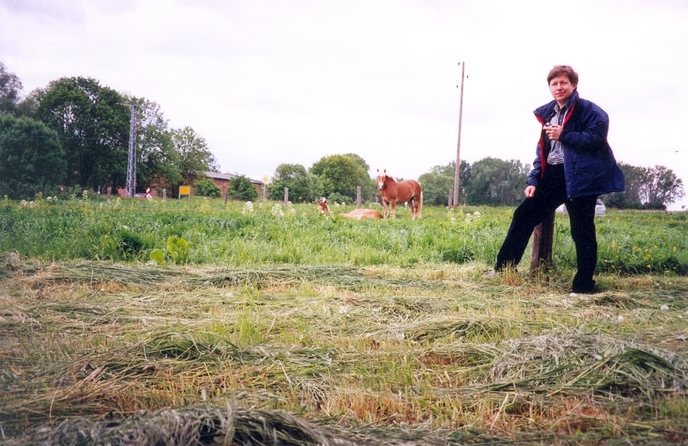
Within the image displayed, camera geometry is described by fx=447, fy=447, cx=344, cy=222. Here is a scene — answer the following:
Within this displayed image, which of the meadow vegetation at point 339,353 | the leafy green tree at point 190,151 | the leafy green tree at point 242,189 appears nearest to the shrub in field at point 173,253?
the meadow vegetation at point 339,353

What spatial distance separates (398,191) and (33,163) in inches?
410

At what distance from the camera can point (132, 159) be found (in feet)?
34.7

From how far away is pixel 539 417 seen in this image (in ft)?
4.93

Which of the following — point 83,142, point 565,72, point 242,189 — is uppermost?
point 565,72

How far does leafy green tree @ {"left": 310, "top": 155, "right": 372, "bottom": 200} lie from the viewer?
77.3 ft

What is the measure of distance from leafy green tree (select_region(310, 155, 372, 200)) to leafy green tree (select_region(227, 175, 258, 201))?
27.5 feet

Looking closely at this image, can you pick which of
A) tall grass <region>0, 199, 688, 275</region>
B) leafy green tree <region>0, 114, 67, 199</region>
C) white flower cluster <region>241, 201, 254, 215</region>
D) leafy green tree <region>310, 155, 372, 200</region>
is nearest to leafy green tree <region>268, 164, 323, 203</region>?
leafy green tree <region>310, 155, 372, 200</region>

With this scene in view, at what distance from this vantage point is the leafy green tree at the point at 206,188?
14.5 meters

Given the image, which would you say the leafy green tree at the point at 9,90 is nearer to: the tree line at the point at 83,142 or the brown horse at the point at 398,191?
the tree line at the point at 83,142

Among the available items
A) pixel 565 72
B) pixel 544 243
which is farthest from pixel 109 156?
pixel 565 72

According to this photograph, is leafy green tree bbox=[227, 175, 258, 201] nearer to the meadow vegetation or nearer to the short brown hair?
the meadow vegetation

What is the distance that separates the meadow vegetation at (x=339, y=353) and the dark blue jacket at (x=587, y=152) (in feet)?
2.95

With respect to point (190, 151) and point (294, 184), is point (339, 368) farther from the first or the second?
point (294, 184)

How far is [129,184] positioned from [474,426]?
1125 cm
